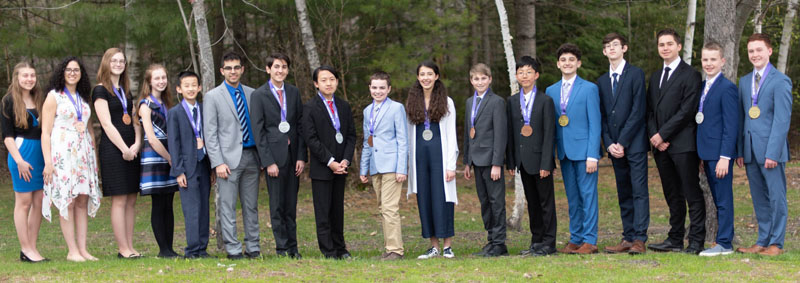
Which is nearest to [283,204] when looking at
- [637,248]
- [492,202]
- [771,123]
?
[492,202]

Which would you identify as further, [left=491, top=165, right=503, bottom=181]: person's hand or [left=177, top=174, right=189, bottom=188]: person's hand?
[left=491, top=165, right=503, bottom=181]: person's hand

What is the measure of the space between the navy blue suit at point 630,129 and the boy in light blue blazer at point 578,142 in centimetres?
14

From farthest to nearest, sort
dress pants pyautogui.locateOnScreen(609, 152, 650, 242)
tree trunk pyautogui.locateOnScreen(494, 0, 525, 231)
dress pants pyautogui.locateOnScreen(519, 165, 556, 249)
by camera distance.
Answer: tree trunk pyautogui.locateOnScreen(494, 0, 525, 231)
dress pants pyautogui.locateOnScreen(519, 165, 556, 249)
dress pants pyautogui.locateOnScreen(609, 152, 650, 242)

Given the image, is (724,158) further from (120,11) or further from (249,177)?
(120,11)

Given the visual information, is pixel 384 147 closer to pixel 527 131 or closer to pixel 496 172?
pixel 496 172

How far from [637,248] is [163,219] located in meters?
4.51

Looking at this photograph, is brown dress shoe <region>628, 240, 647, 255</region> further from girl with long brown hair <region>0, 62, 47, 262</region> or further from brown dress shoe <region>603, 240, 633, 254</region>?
girl with long brown hair <region>0, 62, 47, 262</region>

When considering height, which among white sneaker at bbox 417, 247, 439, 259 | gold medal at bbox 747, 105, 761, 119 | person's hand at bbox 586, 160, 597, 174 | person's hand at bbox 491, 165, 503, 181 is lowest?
white sneaker at bbox 417, 247, 439, 259

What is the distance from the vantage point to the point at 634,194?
23.9 feet

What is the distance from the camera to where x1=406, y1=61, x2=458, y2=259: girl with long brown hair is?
288 inches

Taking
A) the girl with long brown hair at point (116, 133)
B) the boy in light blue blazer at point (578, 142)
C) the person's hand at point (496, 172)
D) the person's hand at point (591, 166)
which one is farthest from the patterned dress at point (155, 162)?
the person's hand at point (591, 166)

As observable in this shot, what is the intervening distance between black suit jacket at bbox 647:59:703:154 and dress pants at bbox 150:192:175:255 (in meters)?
4.64

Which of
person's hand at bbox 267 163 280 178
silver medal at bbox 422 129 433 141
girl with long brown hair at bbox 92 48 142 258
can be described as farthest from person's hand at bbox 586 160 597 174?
girl with long brown hair at bbox 92 48 142 258

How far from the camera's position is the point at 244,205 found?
736 centimetres
